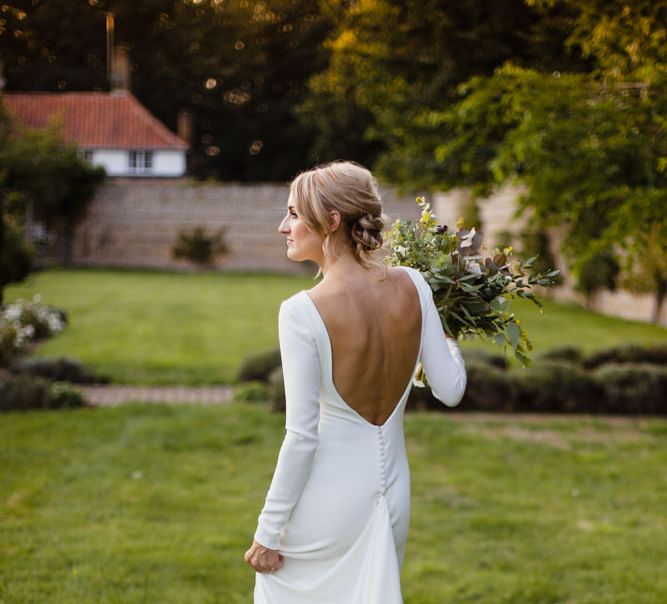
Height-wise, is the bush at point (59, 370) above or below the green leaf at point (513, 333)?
below

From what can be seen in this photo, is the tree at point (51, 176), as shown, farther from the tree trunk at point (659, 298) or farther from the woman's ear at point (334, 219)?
the woman's ear at point (334, 219)

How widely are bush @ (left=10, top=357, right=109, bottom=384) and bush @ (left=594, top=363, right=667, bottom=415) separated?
233 inches

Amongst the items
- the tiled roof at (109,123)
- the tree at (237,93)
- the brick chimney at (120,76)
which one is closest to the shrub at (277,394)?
the tree at (237,93)

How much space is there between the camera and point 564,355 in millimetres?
10922

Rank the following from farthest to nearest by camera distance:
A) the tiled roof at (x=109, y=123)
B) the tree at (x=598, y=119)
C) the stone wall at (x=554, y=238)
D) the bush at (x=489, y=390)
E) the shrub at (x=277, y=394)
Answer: the tiled roof at (x=109, y=123), the stone wall at (x=554, y=238), the bush at (x=489, y=390), the shrub at (x=277, y=394), the tree at (x=598, y=119)

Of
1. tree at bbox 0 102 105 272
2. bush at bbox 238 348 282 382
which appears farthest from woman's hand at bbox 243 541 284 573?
tree at bbox 0 102 105 272

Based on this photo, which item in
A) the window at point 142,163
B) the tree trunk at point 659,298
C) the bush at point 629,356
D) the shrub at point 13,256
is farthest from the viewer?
the window at point 142,163

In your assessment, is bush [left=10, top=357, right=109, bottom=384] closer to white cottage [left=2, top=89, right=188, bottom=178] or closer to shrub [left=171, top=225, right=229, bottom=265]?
shrub [left=171, top=225, right=229, bottom=265]

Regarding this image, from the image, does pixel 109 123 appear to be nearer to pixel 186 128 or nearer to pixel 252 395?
pixel 186 128

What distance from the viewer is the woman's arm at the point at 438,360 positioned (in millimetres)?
2654

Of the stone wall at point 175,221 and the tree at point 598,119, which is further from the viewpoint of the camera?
the stone wall at point 175,221

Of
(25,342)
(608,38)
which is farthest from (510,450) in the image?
(25,342)

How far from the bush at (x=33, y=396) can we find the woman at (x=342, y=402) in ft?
22.2

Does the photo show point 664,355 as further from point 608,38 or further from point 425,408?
point 608,38
